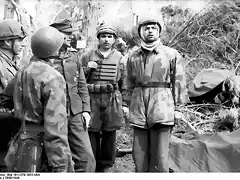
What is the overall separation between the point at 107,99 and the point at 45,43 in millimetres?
1987

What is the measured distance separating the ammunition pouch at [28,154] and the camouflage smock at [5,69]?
3.55 ft

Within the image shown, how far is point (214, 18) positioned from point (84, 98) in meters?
6.72

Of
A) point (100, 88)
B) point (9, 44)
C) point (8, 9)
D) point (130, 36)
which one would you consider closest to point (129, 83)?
point (100, 88)

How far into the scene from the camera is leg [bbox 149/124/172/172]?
3.59 metres

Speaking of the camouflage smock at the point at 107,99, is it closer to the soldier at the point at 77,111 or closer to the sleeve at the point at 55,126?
the soldier at the point at 77,111

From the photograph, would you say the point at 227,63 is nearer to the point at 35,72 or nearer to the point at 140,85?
the point at 140,85

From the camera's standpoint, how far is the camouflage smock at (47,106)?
2672 mm

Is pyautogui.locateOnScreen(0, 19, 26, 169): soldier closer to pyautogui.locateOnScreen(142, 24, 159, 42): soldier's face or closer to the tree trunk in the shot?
pyautogui.locateOnScreen(142, 24, 159, 42): soldier's face

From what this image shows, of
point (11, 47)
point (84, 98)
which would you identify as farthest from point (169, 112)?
point (11, 47)

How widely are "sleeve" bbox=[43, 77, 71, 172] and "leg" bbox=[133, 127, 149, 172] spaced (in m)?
1.14

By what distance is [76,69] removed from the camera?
3.80m

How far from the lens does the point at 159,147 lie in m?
3.60

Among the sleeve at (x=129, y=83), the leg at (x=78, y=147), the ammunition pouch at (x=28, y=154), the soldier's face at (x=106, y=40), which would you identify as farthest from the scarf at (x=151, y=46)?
the ammunition pouch at (x=28, y=154)

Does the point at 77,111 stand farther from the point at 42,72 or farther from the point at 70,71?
the point at 42,72
